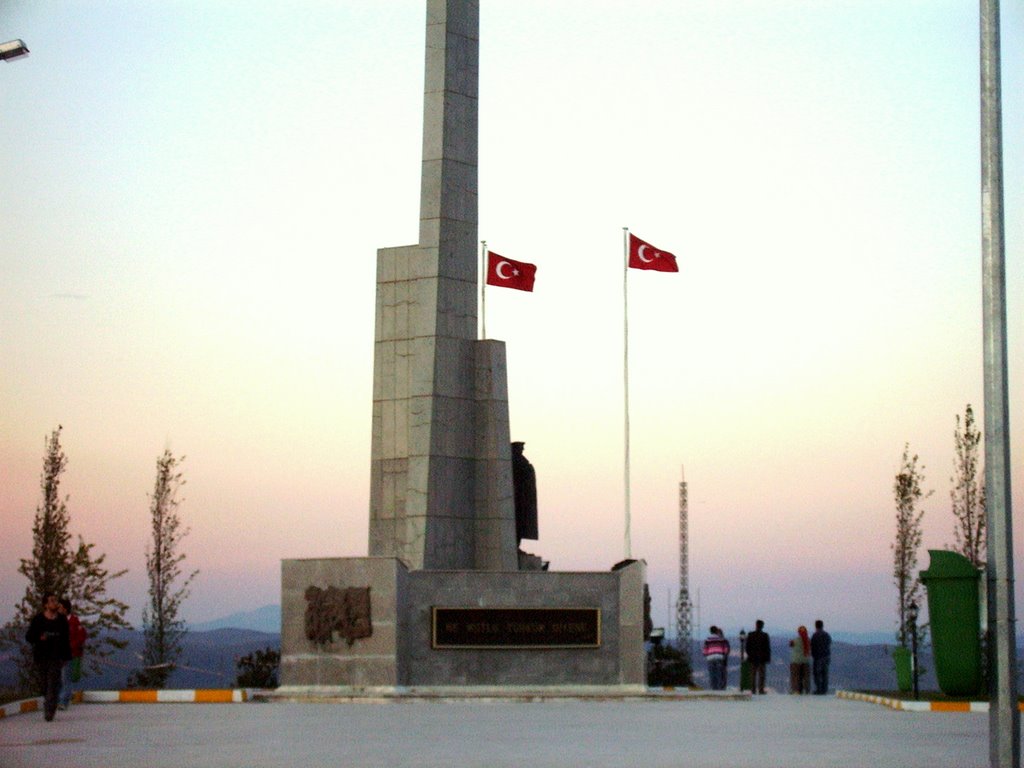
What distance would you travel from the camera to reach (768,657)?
32906mm

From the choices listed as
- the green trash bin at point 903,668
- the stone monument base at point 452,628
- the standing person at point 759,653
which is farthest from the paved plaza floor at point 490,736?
the standing person at point 759,653

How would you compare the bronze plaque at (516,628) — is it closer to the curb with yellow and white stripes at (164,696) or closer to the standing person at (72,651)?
the curb with yellow and white stripes at (164,696)

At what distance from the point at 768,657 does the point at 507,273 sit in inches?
354

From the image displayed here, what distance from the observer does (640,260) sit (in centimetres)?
3559

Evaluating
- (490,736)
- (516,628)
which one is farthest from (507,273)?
(490,736)

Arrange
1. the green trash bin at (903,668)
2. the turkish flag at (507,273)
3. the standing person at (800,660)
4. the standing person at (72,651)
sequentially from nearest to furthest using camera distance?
the standing person at (72,651) → the green trash bin at (903,668) → the turkish flag at (507,273) → the standing person at (800,660)

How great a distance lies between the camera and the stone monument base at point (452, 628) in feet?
88.9

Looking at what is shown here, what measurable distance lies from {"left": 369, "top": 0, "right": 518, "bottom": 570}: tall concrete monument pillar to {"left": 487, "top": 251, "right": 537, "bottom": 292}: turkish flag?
2.68 metres

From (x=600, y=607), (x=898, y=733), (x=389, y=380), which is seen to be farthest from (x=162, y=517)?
(x=898, y=733)

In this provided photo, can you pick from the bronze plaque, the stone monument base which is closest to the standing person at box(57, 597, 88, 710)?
the stone monument base

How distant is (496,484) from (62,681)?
8.32m

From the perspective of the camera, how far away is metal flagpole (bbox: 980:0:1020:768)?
581 inches

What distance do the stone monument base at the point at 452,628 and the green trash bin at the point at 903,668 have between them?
542 centimetres

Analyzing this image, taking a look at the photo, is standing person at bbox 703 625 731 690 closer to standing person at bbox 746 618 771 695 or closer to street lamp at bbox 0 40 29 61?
standing person at bbox 746 618 771 695
